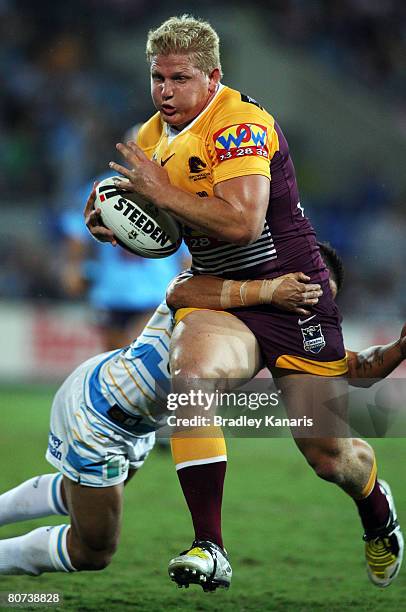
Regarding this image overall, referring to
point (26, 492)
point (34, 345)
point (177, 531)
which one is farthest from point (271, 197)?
point (34, 345)

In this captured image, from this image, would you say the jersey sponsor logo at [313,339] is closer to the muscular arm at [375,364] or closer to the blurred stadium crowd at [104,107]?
the muscular arm at [375,364]

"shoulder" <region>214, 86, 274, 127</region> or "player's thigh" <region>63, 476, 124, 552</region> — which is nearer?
"shoulder" <region>214, 86, 274, 127</region>

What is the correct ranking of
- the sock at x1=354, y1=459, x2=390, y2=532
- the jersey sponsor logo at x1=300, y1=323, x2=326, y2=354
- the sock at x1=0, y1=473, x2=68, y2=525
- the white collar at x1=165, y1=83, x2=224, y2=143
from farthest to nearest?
1. the sock at x1=0, y1=473, x2=68, y2=525
2. the sock at x1=354, y1=459, x2=390, y2=532
3. the jersey sponsor logo at x1=300, y1=323, x2=326, y2=354
4. the white collar at x1=165, y1=83, x2=224, y2=143

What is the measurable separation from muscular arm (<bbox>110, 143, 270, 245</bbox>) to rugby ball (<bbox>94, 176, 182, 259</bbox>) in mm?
198

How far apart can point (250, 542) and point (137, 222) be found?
206 cm

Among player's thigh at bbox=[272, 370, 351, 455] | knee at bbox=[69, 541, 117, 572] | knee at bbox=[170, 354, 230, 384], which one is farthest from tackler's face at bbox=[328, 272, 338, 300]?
knee at bbox=[69, 541, 117, 572]

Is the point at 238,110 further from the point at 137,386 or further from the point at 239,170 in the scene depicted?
the point at 137,386

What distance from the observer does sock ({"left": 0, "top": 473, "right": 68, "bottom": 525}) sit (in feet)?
13.6

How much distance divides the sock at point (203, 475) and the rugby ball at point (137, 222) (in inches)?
28.3

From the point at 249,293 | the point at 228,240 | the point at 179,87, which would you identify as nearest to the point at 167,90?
the point at 179,87

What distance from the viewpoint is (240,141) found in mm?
3420

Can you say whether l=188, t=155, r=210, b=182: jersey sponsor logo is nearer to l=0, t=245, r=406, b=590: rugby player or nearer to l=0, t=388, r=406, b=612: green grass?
l=0, t=245, r=406, b=590: rugby player

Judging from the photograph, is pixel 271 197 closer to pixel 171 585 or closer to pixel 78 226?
pixel 171 585

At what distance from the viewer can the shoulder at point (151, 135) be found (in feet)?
12.9
